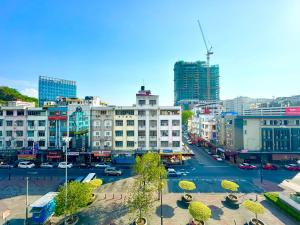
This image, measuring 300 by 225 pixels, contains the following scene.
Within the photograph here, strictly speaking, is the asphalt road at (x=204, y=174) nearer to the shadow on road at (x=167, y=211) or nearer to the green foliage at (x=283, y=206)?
the green foliage at (x=283, y=206)

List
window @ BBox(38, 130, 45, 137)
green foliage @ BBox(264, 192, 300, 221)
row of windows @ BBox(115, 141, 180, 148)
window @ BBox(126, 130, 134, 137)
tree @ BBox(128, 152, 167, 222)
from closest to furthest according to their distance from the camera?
1. green foliage @ BBox(264, 192, 300, 221)
2. tree @ BBox(128, 152, 167, 222)
3. row of windows @ BBox(115, 141, 180, 148)
4. window @ BBox(126, 130, 134, 137)
5. window @ BBox(38, 130, 45, 137)

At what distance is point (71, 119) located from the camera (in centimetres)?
6362

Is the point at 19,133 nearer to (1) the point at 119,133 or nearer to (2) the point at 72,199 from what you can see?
(1) the point at 119,133

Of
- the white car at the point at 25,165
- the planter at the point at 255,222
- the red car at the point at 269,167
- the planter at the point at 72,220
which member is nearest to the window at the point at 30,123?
the white car at the point at 25,165

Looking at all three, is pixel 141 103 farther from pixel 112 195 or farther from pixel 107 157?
pixel 112 195

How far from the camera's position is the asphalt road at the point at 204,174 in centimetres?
4609

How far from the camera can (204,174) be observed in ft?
179

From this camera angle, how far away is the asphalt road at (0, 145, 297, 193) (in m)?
46.1

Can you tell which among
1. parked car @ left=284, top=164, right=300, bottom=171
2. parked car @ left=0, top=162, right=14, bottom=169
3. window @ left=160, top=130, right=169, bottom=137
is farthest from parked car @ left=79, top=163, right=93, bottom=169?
parked car @ left=284, top=164, right=300, bottom=171

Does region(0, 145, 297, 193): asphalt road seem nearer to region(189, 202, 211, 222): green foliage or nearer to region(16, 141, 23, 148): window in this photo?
region(16, 141, 23, 148): window

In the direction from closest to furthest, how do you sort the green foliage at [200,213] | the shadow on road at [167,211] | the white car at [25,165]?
the green foliage at [200,213] → the shadow on road at [167,211] → the white car at [25,165]

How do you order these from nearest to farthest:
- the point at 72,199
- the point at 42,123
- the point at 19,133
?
the point at 72,199
the point at 42,123
the point at 19,133

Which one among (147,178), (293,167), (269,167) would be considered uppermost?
(147,178)

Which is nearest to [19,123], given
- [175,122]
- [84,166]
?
[84,166]
